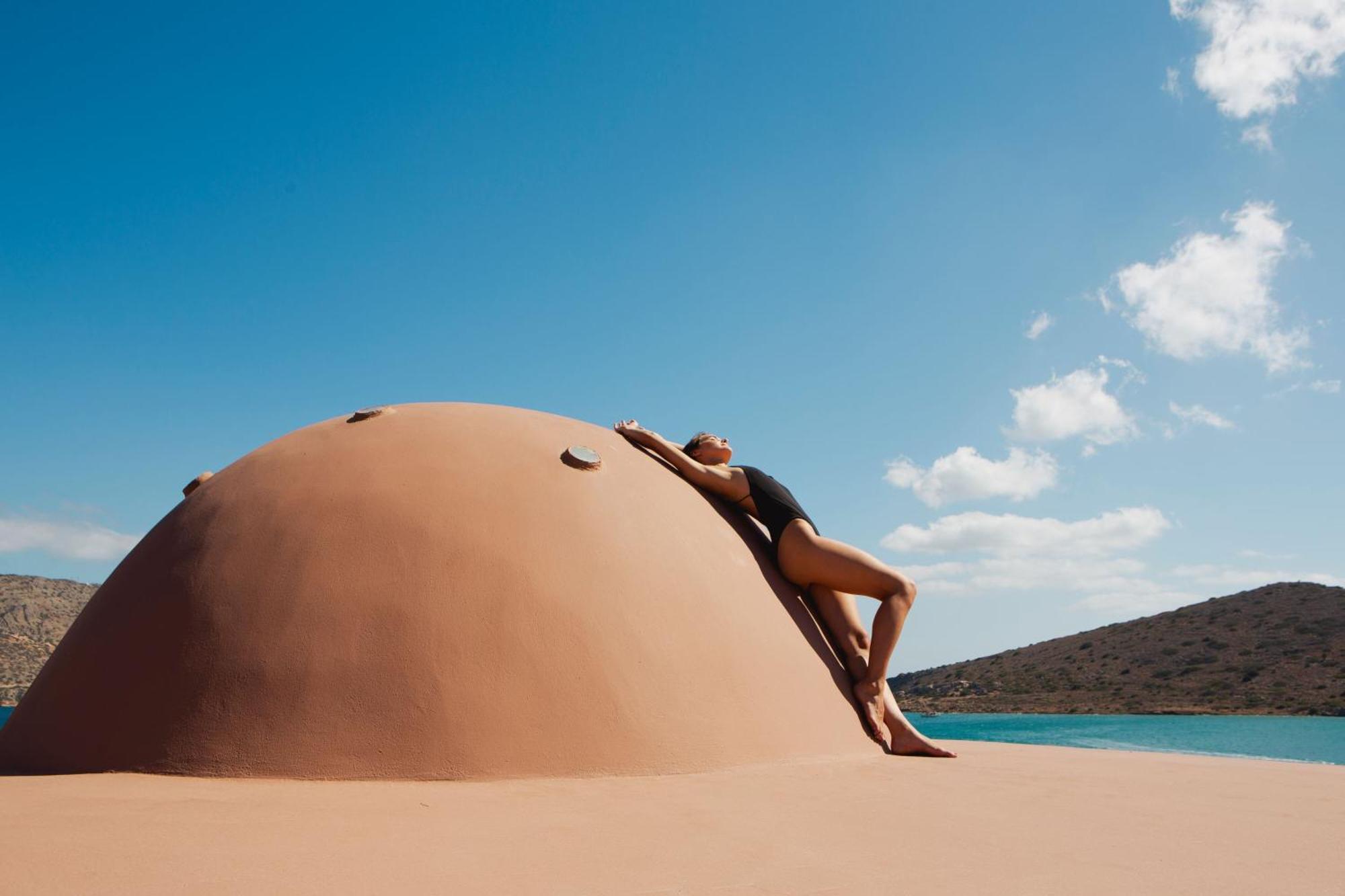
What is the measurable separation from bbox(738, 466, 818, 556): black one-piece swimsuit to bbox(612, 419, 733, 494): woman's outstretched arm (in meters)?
0.22

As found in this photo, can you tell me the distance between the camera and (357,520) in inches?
221

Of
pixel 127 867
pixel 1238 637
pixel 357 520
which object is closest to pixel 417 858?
pixel 127 867

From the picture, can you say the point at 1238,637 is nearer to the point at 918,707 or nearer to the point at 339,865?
the point at 918,707

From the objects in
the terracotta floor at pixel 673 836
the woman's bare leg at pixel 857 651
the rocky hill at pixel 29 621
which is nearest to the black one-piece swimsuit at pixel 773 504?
the woman's bare leg at pixel 857 651

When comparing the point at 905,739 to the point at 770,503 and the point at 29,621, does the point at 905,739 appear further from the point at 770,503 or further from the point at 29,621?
the point at 29,621

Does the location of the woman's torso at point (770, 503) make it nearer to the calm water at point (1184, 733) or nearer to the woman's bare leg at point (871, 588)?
the woman's bare leg at point (871, 588)

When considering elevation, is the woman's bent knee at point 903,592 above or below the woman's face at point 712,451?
below

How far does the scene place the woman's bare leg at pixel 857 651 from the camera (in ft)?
21.2

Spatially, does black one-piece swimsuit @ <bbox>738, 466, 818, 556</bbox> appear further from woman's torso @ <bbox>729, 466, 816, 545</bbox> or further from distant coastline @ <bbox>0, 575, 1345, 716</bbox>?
distant coastline @ <bbox>0, 575, 1345, 716</bbox>

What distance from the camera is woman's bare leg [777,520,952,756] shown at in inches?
256

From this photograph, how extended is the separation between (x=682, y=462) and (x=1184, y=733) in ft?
87.3

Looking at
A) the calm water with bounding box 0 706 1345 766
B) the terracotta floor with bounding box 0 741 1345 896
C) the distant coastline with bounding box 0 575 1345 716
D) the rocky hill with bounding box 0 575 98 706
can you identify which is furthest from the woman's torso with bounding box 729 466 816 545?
the rocky hill with bounding box 0 575 98 706

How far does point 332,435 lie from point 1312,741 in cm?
2711

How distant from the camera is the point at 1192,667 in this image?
38438mm
